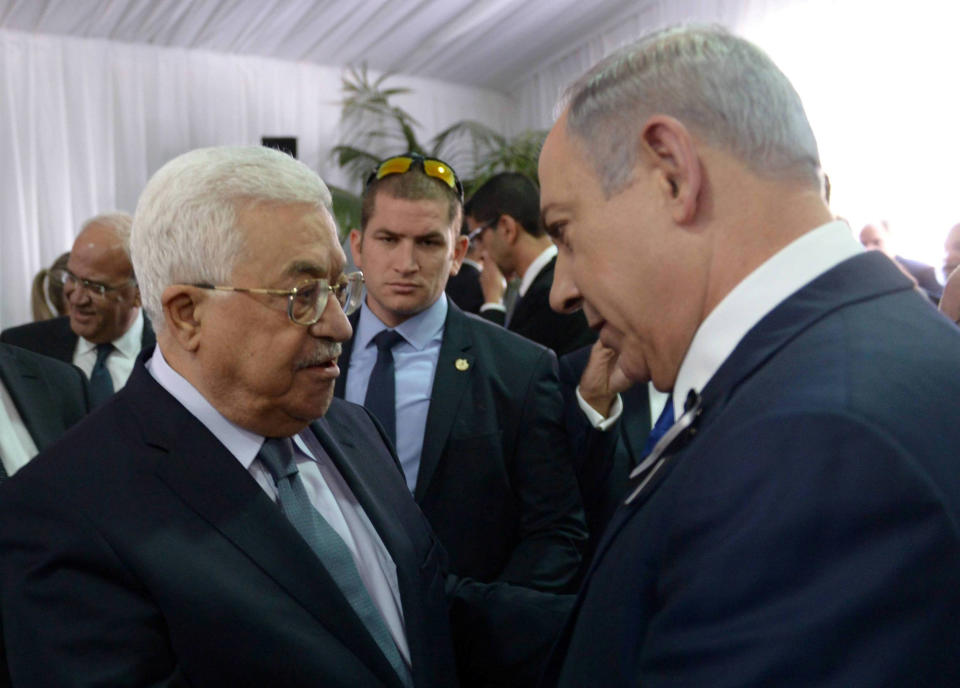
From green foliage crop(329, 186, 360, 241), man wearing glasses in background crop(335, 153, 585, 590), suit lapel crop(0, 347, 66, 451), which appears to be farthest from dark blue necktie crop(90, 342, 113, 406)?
green foliage crop(329, 186, 360, 241)

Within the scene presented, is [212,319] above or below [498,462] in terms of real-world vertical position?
above

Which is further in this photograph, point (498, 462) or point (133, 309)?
point (133, 309)

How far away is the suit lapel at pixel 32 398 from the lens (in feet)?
8.22

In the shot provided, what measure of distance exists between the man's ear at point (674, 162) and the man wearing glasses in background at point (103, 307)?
2.72m

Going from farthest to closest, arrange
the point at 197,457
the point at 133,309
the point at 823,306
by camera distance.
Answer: the point at 133,309 < the point at 197,457 < the point at 823,306

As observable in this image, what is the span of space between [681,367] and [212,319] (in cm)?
75

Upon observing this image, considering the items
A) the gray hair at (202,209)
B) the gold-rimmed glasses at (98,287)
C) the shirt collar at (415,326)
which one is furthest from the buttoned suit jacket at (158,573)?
the gold-rimmed glasses at (98,287)

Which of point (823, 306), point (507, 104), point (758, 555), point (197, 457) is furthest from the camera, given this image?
point (507, 104)

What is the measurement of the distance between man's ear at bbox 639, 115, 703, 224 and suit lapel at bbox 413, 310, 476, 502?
1359 mm

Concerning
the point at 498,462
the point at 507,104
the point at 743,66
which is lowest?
the point at 498,462

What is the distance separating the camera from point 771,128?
3.20 feet

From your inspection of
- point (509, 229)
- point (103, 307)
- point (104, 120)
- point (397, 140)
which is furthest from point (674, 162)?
point (397, 140)

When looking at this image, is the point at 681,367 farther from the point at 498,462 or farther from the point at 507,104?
the point at 507,104

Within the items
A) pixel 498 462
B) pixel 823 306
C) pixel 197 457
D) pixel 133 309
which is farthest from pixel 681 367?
pixel 133 309
